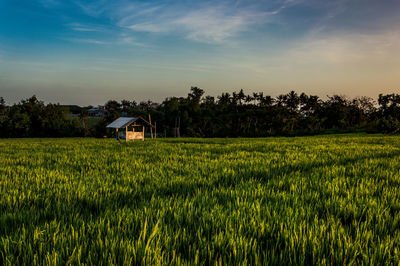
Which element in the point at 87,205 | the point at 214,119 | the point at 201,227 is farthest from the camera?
the point at 214,119

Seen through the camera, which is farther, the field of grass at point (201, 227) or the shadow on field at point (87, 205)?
the shadow on field at point (87, 205)

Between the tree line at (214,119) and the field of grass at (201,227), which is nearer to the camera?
the field of grass at (201,227)

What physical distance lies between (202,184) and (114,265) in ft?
8.04

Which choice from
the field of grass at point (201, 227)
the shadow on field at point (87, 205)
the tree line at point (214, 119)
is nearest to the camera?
the field of grass at point (201, 227)

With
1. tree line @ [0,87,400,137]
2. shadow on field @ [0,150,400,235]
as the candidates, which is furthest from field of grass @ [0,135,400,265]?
tree line @ [0,87,400,137]

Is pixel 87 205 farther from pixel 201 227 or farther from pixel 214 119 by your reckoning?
pixel 214 119

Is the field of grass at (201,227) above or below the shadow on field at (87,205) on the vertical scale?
above

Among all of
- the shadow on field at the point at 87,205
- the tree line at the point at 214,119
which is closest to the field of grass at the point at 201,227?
the shadow on field at the point at 87,205

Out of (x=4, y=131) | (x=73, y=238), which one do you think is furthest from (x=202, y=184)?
(x=4, y=131)

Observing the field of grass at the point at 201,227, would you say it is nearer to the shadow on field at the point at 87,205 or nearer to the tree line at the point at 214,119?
the shadow on field at the point at 87,205

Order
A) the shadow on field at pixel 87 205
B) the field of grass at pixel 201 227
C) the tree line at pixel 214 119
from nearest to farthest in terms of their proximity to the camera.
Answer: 1. the field of grass at pixel 201 227
2. the shadow on field at pixel 87 205
3. the tree line at pixel 214 119

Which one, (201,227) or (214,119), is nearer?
(201,227)

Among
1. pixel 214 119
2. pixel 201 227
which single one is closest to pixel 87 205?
pixel 201 227

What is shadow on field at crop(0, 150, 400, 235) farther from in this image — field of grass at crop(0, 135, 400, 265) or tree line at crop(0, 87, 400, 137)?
tree line at crop(0, 87, 400, 137)
